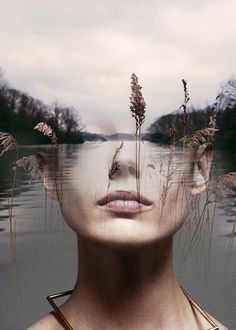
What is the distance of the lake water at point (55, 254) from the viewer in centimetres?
125

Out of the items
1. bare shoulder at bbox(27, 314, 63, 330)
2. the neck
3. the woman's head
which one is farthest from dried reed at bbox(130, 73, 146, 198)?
bare shoulder at bbox(27, 314, 63, 330)

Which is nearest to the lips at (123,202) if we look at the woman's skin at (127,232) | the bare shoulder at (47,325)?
the woman's skin at (127,232)

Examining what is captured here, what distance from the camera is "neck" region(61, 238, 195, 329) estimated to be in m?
1.21

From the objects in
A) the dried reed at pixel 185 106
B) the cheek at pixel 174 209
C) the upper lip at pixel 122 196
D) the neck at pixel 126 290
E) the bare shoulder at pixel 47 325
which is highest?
the dried reed at pixel 185 106

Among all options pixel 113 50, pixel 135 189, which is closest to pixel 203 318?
pixel 135 189

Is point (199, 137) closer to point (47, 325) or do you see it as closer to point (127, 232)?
point (127, 232)

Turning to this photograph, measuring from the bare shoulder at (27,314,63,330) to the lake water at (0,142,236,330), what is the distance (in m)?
0.09

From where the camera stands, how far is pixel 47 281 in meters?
1.38

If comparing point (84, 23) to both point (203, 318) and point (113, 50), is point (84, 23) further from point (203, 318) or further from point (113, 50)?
point (203, 318)

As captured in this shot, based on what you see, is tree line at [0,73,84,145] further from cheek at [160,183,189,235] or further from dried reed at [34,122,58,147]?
cheek at [160,183,189,235]

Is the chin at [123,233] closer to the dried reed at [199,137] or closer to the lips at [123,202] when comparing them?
the lips at [123,202]

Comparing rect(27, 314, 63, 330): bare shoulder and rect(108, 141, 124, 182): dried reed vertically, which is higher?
rect(108, 141, 124, 182): dried reed

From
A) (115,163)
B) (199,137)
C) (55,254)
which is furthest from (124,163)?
(55,254)

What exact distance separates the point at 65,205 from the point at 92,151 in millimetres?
93
